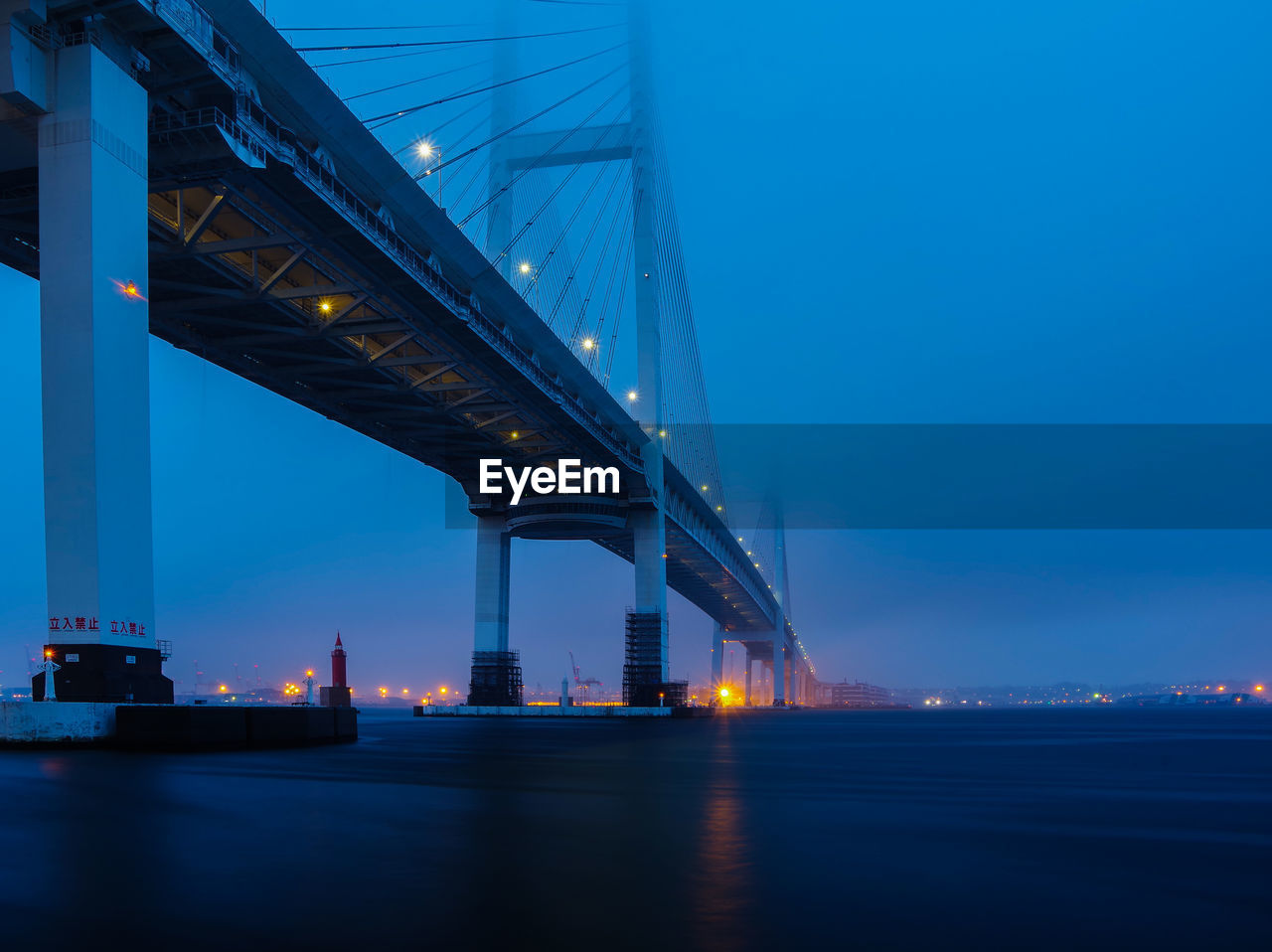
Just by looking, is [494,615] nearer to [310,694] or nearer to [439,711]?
[439,711]

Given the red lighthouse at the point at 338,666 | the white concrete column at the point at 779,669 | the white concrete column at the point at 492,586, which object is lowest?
the white concrete column at the point at 779,669

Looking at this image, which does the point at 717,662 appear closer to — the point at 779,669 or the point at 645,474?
the point at 779,669

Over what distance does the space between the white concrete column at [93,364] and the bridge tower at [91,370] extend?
0.03 meters

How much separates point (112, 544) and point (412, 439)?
39268 mm

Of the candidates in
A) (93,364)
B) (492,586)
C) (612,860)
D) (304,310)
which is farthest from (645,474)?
(612,860)

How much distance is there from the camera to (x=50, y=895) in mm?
6707

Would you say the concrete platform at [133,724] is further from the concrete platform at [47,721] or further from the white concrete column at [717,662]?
the white concrete column at [717,662]

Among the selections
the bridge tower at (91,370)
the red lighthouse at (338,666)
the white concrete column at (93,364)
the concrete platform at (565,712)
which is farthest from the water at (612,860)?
the concrete platform at (565,712)

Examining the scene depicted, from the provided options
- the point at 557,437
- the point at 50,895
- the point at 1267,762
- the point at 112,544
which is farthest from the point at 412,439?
the point at 50,895

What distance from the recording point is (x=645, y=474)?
221 ft

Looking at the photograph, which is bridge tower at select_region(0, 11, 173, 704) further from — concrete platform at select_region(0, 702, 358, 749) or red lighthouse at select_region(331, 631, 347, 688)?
red lighthouse at select_region(331, 631, 347, 688)

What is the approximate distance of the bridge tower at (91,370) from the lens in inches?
817

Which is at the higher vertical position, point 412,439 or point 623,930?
point 412,439

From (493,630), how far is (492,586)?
9.55 feet
